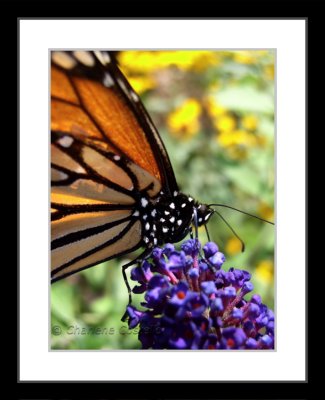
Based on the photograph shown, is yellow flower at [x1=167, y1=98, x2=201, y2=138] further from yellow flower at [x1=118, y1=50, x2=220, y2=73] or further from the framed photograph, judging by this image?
the framed photograph

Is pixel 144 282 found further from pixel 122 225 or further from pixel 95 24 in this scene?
pixel 95 24

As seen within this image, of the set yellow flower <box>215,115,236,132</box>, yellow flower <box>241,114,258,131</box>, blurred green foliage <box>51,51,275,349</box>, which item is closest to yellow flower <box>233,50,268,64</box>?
blurred green foliage <box>51,51,275,349</box>

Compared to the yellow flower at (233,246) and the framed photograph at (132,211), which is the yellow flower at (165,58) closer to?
the framed photograph at (132,211)

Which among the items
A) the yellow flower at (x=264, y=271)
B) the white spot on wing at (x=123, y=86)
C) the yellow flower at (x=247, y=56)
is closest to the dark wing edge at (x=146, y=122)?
the white spot on wing at (x=123, y=86)

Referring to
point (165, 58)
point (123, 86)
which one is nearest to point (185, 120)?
point (165, 58)

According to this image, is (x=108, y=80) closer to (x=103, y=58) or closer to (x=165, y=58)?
(x=103, y=58)

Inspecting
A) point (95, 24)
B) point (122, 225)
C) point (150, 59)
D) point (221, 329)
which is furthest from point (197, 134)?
point (221, 329)
